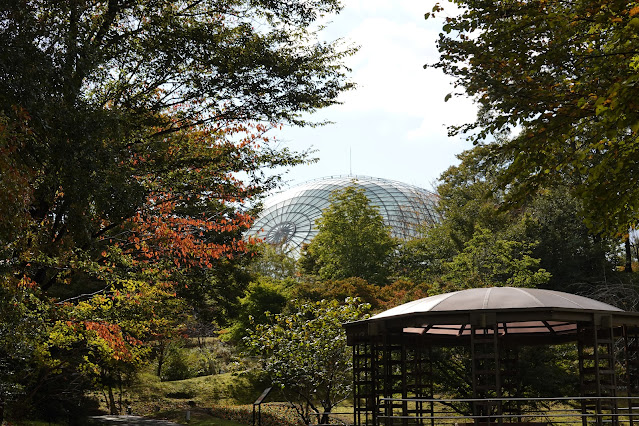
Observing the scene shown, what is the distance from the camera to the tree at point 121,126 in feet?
24.6

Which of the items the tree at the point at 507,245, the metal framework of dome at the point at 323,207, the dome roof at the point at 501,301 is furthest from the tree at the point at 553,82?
the metal framework of dome at the point at 323,207

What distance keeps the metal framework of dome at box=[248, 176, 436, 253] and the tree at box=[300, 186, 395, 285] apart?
2003cm

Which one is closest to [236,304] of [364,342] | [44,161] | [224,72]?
[364,342]

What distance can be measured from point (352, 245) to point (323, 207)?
30663mm

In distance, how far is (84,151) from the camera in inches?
302

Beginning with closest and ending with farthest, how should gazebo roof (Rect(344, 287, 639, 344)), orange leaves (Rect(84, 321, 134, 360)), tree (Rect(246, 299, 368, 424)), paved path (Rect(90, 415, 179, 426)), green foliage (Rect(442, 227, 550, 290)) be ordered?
1. gazebo roof (Rect(344, 287, 639, 344))
2. orange leaves (Rect(84, 321, 134, 360))
3. tree (Rect(246, 299, 368, 424))
4. paved path (Rect(90, 415, 179, 426))
5. green foliage (Rect(442, 227, 550, 290))

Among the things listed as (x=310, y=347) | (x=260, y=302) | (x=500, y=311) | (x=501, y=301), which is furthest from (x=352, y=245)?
(x=500, y=311)

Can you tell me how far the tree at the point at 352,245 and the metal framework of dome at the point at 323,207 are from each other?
20.0 m

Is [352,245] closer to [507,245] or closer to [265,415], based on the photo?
[507,245]

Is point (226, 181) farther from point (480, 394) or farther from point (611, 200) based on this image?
point (611, 200)

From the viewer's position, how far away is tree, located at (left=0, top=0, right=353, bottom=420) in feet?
24.6

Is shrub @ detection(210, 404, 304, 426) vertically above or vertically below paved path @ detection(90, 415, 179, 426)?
below

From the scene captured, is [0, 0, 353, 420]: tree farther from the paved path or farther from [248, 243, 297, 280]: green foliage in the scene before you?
[248, 243, 297, 280]: green foliage

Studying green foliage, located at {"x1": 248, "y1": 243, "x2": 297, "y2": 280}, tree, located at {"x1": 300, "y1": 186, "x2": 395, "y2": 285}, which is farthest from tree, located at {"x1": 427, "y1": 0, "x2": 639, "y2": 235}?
green foliage, located at {"x1": 248, "y1": 243, "x2": 297, "y2": 280}
